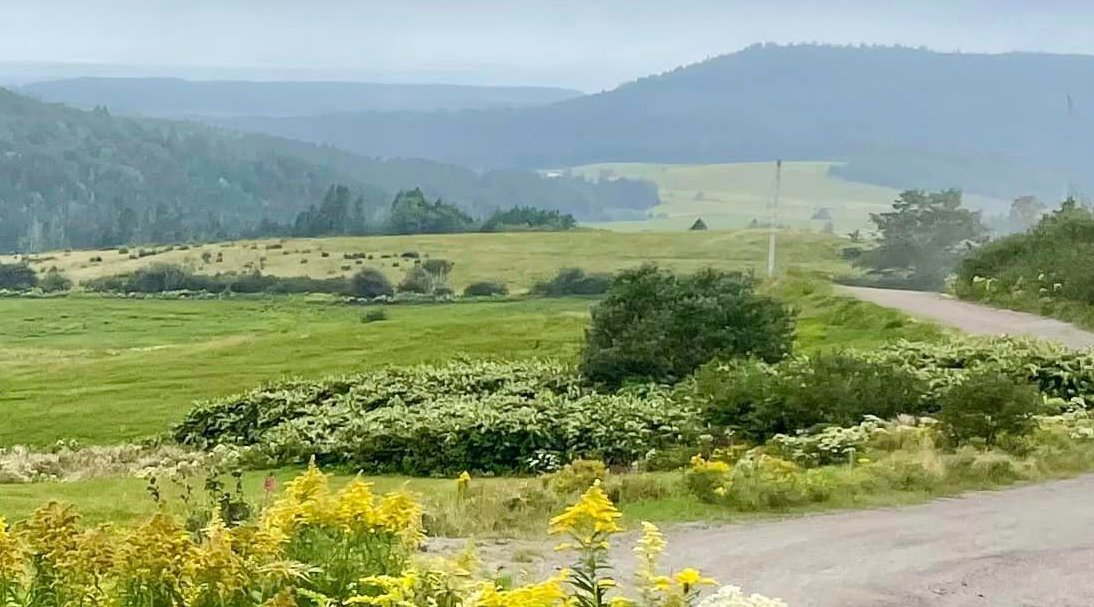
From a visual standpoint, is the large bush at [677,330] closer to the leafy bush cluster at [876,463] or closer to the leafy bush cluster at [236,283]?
the leafy bush cluster at [876,463]

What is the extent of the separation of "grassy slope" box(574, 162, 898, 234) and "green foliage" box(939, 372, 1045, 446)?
100203 mm

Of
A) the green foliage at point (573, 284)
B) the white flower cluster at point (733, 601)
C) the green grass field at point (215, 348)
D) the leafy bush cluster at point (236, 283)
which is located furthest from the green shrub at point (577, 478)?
the leafy bush cluster at point (236, 283)

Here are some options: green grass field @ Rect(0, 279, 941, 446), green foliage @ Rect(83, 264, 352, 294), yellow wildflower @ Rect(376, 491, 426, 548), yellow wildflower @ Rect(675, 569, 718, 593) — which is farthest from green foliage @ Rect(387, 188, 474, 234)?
yellow wildflower @ Rect(675, 569, 718, 593)

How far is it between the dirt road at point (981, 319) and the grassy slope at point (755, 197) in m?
79.6

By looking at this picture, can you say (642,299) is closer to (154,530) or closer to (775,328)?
(775,328)

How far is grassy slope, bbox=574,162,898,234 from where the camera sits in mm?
135375

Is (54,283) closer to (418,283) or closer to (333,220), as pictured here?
(418,283)

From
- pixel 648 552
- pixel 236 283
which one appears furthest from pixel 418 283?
pixel 648 552

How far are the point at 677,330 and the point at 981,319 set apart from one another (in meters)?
8.59

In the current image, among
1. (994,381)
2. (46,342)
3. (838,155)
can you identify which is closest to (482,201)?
(838,155)

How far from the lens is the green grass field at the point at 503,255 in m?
77.3

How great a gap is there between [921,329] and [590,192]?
16652 centimetres

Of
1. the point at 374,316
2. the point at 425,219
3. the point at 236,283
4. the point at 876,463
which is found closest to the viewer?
the point at 876,463

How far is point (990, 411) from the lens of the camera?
14297mm
